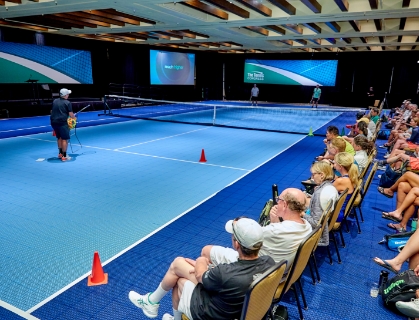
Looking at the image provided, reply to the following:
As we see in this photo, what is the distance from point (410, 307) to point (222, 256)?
170cm

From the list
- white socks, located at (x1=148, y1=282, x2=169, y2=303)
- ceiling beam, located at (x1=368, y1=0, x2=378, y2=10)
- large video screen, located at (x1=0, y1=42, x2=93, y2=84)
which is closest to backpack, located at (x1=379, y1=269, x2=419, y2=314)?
white socks, located at (x1=148, y1=282, x2=169, y2=303)

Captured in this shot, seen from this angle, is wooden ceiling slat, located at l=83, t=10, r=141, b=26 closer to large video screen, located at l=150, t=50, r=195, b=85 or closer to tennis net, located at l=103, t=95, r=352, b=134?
tennis net, located at l=103, t=95, r=352, b=134

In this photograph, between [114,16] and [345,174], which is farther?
[114,16]

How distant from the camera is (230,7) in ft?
33.8

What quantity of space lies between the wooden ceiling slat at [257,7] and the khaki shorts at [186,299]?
340 inches

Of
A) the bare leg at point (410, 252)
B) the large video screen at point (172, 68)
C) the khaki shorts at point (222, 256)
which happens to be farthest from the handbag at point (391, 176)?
the large video screen at point (172, 68)

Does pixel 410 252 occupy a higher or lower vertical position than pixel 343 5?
lower

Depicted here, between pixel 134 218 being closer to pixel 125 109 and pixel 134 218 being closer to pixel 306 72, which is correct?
pixel 125 109

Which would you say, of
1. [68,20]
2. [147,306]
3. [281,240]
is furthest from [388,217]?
[68,20]

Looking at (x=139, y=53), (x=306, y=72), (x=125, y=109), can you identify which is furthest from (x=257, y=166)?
(x=306, y=72)

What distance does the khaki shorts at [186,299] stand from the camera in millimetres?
2371

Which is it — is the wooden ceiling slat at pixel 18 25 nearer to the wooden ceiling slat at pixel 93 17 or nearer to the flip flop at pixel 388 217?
the wooden ceiling slat at pixel 93 17

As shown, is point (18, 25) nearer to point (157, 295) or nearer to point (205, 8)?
point (205, 8)

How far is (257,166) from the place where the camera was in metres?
8.49
